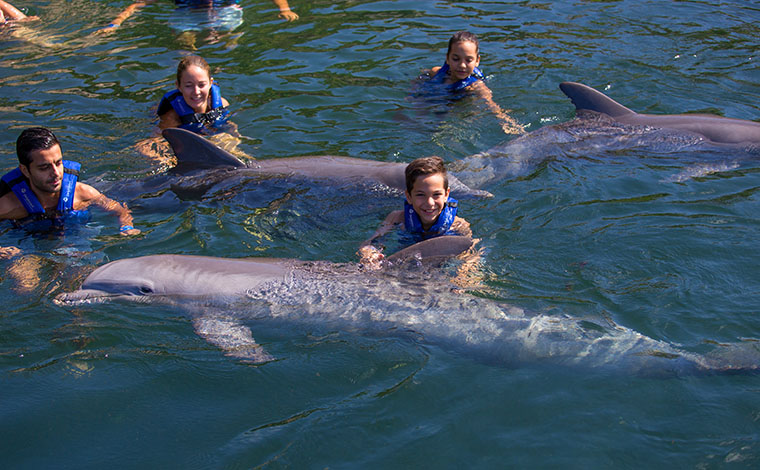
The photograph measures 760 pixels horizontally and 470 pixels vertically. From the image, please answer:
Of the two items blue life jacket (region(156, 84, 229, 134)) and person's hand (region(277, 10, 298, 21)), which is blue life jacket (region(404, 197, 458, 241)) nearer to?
blue life jacket (region(156, 84, 229, 134))

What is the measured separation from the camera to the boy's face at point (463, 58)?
9789 mm

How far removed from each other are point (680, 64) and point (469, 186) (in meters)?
5.17

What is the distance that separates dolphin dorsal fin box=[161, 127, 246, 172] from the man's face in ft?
4.21

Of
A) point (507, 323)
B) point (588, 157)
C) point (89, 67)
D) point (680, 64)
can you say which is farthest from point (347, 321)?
point (89, 67)

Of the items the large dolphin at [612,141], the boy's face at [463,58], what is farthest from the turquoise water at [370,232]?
the boy's face at [463,58]

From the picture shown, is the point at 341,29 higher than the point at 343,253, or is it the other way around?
the point at 341,29

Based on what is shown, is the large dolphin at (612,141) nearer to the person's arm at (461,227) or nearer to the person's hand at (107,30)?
the person's arm at (461,227)

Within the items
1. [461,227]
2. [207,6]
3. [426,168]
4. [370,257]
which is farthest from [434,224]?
[207,6]

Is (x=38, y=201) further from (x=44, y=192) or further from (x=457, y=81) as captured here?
(x=457, y=81)

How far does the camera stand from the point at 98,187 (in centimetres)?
803

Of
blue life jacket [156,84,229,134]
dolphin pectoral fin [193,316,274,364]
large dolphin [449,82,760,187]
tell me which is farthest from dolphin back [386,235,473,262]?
blue life jacket [156,84,229,134]

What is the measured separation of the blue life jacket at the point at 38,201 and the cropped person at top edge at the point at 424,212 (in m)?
3.07

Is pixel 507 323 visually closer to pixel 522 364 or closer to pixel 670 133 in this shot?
pixel 522 364

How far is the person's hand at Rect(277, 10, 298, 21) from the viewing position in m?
13.5
